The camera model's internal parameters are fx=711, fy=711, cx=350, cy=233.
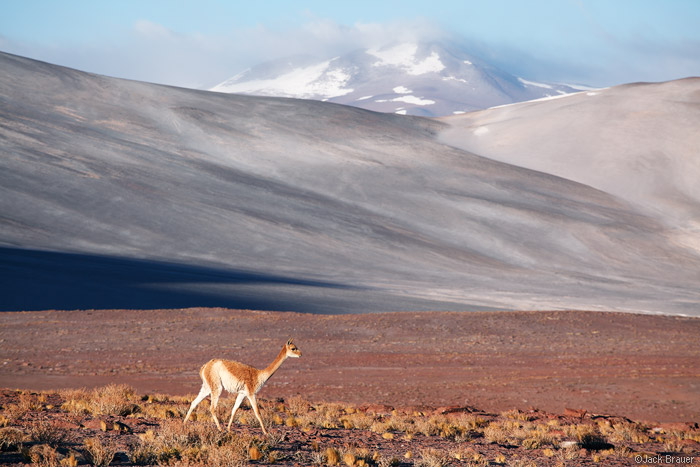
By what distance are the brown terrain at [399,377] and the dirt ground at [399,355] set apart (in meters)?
0.07

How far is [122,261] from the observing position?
39.6m

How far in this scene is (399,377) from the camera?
18.3 m

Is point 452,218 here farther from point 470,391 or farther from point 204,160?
point 470,391

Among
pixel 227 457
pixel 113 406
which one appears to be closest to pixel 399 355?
pixel 113 406

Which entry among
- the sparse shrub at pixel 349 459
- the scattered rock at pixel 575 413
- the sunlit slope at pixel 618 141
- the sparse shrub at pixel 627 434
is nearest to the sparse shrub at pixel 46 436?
the sparse shrub at pixel 349 459

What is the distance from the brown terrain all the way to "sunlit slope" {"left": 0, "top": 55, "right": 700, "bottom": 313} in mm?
6369

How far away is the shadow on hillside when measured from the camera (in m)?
31.8

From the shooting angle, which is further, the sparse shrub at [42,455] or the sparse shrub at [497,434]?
the sparse shrub at [497,434]

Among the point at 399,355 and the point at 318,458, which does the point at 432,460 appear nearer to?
the point at 318,458

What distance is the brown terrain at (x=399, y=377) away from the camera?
9328 millimetres

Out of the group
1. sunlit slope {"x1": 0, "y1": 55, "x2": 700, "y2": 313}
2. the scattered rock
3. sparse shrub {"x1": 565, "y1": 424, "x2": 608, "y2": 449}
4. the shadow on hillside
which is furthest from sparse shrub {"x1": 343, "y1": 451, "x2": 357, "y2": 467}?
sunlit slope {"x1": 0, "y1": 55, "x2": 700, "y2": 313}

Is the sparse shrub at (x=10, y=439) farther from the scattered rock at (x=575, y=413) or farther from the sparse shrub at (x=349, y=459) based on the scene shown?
the scattered rock at (x=575, y=413)

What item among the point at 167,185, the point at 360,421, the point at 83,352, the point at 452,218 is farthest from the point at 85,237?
the point at 360,421

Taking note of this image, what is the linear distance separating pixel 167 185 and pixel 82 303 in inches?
994
